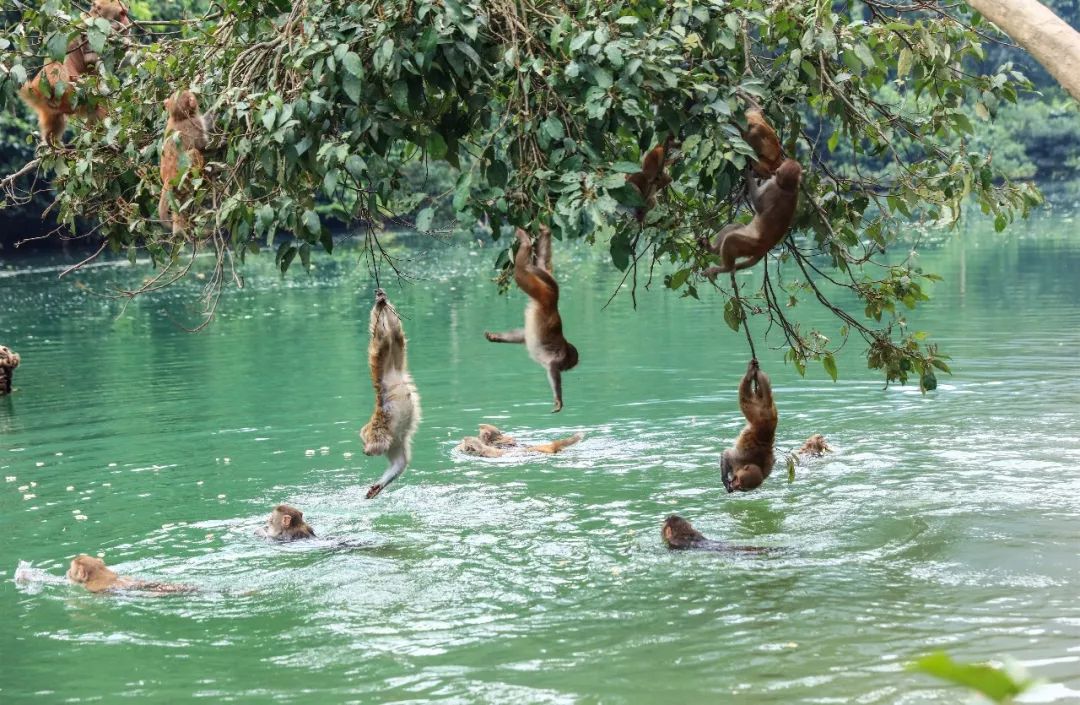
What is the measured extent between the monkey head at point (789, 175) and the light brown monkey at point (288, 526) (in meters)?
4.88

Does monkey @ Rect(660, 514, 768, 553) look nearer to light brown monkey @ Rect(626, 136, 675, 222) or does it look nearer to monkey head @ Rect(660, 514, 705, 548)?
monkey head @ Rect(660, 514, 705, 548)

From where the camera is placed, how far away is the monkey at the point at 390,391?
657 cm

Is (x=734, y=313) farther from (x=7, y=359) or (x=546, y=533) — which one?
(x=7, y=359)

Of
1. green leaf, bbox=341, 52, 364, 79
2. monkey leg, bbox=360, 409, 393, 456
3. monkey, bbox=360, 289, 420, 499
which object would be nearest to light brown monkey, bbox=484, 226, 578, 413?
monkey, bbox=360, 289, 420, 499

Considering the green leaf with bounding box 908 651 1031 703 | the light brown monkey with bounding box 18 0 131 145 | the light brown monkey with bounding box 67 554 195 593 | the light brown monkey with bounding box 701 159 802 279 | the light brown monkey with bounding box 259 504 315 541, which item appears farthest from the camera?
the light brown monkey with bounding box 259 504 315 541

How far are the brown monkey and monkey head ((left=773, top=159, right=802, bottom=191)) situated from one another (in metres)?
1.72

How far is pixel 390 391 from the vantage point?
6.96 metres

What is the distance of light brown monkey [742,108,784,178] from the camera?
20.6 feet

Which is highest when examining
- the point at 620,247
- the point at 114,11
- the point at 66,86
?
the point at 114,11

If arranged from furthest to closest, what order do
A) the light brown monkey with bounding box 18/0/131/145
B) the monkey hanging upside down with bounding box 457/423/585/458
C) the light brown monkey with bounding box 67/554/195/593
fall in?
the monkey hanging upside down with bounding box 457/423/585/458 → the light brown monkey with bounding box 67/554/195/593 → the light brown monkey with bounding box 18/0/131/145

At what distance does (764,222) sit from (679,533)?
3.20 m

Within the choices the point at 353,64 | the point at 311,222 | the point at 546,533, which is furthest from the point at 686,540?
the point at 353,64

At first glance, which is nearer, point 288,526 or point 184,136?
point 184,136

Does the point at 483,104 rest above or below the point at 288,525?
above
